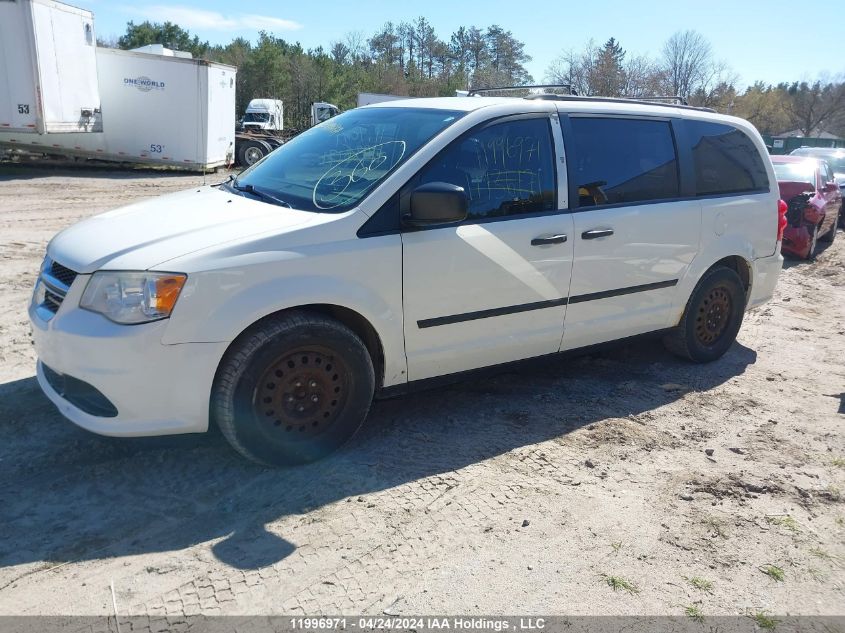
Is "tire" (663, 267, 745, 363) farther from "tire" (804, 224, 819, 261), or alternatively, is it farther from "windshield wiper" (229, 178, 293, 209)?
"tire" (804, 224, 819, 261)

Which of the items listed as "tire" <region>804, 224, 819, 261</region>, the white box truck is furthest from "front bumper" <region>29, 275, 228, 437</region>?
the white box truck

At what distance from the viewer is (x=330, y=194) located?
3.76 meters

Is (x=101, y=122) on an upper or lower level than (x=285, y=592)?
upper

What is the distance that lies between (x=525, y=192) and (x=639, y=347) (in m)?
2.39

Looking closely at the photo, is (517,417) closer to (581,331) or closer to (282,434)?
(581,331)

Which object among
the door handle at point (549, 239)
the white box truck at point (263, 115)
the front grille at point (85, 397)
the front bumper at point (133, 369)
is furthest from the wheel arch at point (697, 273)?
the white box truck at point (263, 115)

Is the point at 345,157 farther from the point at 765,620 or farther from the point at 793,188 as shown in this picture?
the point at 793,188

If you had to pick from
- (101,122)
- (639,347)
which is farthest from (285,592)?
(101,122)

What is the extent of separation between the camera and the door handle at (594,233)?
431 cm

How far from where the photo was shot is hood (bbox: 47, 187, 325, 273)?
3217mm

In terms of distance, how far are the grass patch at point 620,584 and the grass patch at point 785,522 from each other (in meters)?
1.00

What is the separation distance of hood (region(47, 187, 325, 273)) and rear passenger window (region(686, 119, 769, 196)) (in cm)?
307

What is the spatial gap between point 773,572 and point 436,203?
2.31 metres

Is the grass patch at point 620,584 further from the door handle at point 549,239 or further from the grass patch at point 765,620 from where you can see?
the door handle at point 549,239
